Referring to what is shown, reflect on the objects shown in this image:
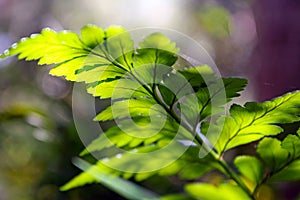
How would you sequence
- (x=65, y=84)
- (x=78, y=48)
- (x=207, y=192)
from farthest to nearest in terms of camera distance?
1. (x=65, y=84)
2. (x=78, y=48)
3. (x=207, y=192)

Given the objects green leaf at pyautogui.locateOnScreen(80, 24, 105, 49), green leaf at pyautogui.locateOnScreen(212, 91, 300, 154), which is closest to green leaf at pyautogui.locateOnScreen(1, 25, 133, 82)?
green leaf at pyautogui.locateOnScreen(80, 24, 105, 49)

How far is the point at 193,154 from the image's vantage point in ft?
1.18

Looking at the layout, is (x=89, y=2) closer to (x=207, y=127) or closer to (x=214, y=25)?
(x=214, y=25)

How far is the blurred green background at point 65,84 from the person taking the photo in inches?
34.9

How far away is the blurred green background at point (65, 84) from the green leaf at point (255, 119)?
32 cm

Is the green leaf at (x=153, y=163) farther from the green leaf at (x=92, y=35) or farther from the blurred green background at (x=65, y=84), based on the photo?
the blurred green background at (x=65, y=84)

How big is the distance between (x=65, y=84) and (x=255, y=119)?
89 cm

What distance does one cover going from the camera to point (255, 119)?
35 cm

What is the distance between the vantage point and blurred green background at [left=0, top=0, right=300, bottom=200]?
2.91 ft

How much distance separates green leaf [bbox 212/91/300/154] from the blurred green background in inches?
12.6

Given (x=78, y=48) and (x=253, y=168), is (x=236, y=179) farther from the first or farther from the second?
(x=78, y=48)

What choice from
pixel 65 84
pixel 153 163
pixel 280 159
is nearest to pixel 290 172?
pixel 280 159

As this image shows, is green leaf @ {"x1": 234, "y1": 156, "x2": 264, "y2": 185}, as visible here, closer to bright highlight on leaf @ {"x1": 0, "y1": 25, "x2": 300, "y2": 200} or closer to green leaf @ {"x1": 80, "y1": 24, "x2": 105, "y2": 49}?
bright highlight on leaf @ {"x1": 0, "y1": 25, "x2": 300, "y2": 200}

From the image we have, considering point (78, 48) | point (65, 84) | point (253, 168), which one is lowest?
point (65, 84)
